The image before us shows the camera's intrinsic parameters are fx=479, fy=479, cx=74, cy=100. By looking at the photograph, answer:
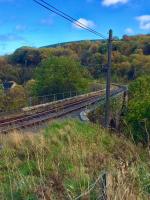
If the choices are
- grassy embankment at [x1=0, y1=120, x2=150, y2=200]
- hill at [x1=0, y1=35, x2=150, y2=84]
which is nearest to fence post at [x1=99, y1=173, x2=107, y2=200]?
grassy embankment at [x1=0, y1=120, x2=150, y2=200]

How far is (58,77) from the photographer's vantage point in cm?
8512

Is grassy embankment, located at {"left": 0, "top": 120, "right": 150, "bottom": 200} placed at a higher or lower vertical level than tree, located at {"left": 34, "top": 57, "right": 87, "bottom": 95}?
higher

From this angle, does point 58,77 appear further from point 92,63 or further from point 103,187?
point 103,187

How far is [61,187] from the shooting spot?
251 inches

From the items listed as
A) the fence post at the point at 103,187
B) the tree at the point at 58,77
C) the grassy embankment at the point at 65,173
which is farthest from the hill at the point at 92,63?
the fence post at the point at 103,187

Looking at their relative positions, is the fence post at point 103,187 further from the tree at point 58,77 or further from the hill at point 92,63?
the hill at point 92,63

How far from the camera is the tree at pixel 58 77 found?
85.0 m

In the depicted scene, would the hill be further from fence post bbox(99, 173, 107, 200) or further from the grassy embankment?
fence post bbox(99, 173, 107, 200)

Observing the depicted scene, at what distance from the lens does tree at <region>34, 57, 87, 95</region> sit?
8500cm

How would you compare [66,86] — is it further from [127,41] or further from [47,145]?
[127,41]

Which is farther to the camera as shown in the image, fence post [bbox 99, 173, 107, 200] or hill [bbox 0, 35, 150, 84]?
hill [bbox 0, 35, 150, 84]

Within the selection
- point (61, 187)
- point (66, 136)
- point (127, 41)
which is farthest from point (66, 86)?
point (127, 41)

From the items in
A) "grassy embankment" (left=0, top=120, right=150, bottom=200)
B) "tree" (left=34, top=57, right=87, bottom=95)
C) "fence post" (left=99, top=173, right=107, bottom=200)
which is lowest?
"tree" (left=34, top=57, right=87, bottom=95)

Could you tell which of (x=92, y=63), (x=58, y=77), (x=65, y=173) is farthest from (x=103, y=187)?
(x=92, y=63)
